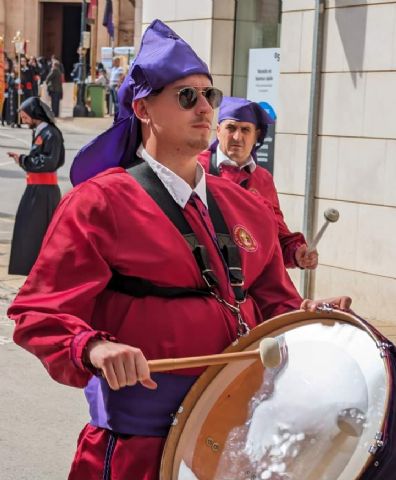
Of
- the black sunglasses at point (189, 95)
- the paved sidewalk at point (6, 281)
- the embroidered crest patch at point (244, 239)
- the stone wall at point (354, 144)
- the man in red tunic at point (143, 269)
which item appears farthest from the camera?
the paved sidewalk at point (6, 281)

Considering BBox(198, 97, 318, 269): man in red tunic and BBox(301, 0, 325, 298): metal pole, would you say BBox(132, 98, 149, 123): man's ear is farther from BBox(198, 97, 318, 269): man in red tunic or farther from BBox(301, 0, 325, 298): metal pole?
BBox(301, 0, 325, 298): metal pole

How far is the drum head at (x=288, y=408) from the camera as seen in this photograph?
2.73 meters

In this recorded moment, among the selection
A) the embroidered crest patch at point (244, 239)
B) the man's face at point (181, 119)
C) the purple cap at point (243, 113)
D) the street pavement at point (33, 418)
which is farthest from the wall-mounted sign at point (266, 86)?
the man's face at point (181, 119)

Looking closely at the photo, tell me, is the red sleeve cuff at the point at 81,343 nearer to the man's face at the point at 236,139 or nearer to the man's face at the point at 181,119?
the man's face at the point at 181,119

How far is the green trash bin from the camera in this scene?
37.3m

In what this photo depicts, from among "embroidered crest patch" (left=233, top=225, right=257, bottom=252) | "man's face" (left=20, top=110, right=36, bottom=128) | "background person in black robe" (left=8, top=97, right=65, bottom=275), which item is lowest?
"background person in black robe" (left=8, top=97, right=65, bottom=275)

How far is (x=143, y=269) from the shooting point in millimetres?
2916

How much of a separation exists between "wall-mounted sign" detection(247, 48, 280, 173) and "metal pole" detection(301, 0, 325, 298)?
951 millimetres

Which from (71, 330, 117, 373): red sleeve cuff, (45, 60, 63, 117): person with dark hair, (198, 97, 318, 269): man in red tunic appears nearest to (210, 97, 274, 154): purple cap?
(198, 97, 318, 269): man in red tunic

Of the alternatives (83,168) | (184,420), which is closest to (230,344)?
(184,420)

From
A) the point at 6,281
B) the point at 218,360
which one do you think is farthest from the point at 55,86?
the point at 218,360

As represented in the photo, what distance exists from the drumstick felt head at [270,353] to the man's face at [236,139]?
13.8ft

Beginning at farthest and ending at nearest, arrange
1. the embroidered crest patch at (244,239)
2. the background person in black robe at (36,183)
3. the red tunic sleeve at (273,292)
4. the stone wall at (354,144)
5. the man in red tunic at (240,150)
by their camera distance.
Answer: the background person in black robe at (36,183) → the stone wall at (354,144) → the man in red tunic at (240,150) → the red tunic sleeve at (273,292) → the embroidered crest patch at (244,239)

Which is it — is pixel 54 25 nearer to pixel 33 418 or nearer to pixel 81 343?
pixel 33 418
